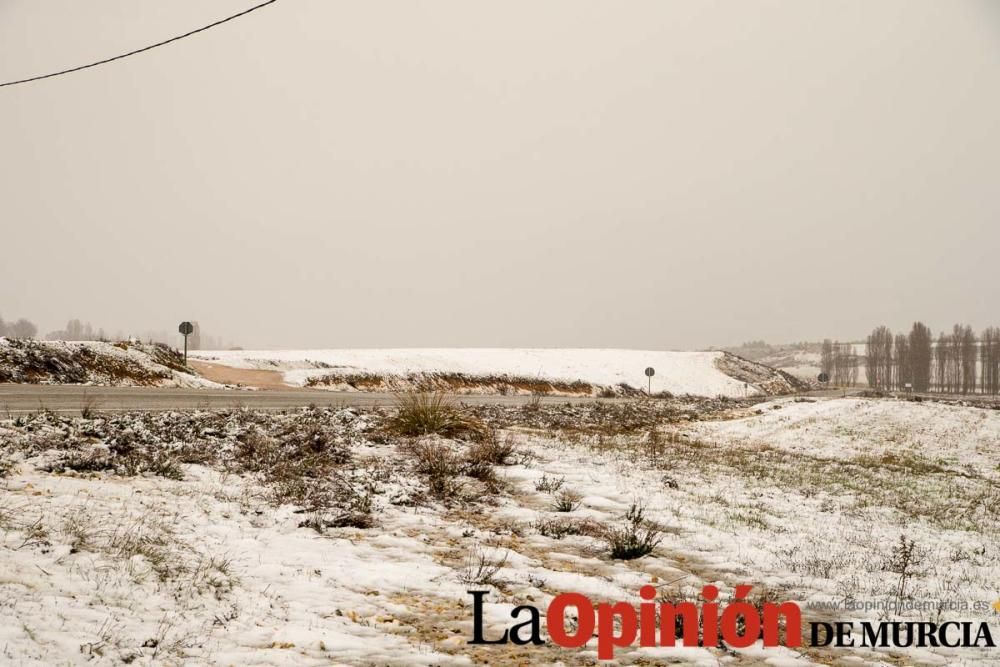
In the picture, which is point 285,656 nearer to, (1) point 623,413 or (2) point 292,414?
(2) point 292,414

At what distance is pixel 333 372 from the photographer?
38250 mm

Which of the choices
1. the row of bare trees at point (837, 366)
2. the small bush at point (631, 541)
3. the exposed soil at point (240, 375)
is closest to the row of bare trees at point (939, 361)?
the row of bare trees at point (837, 366)

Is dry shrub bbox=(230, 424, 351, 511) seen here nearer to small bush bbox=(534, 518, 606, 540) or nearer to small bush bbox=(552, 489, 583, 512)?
small bush bbox=(534, 518, 606, 540)

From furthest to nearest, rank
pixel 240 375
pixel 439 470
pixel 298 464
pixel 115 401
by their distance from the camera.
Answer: pixel 240 375 < pixel 115 401 < pixel 439 470 < pixel 298 464

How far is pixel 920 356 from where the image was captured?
103938 millimetres

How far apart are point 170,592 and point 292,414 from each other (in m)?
9.97

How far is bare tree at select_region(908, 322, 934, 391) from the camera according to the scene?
104 metres

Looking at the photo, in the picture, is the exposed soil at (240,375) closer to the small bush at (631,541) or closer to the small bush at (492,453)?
the small bush at (492,453)

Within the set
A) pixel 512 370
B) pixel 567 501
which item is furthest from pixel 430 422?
pixel 512 370

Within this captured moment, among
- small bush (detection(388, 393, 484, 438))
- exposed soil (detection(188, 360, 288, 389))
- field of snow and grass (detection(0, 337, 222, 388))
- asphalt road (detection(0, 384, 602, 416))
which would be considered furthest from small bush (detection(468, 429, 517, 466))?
exposed soil (detection(188, 360, 288, 389))

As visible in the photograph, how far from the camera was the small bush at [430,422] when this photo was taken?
1329 cm

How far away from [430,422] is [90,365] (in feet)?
64.3

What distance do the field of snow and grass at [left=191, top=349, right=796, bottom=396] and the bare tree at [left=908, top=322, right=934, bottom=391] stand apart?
38778 millimetres

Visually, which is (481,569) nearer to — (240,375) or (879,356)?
(240,375)
